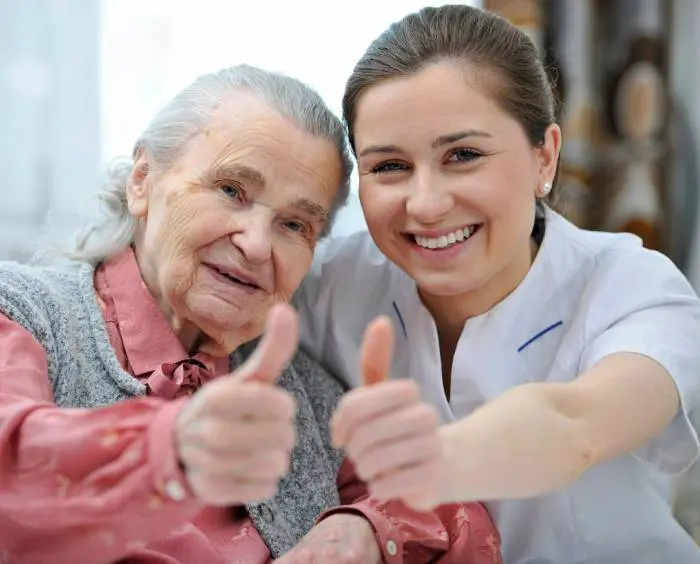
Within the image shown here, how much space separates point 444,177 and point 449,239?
83 mm

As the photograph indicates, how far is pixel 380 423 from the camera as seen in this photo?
76cm

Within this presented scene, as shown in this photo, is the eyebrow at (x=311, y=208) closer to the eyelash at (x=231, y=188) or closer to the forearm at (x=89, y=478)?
the eyelash at (x=231, y=188)

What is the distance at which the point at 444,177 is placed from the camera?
1.20 meters

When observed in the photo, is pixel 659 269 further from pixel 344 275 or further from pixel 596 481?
pixel 344 275

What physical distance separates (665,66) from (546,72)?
1068 mm

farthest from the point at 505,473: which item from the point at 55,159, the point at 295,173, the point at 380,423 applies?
the point at 55,159

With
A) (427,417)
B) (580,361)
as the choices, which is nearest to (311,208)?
(580,361)

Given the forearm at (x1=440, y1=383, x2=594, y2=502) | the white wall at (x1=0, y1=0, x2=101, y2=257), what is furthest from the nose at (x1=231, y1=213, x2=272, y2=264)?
the white wall at (x1=0, y1=0, x2=101, y2=257)

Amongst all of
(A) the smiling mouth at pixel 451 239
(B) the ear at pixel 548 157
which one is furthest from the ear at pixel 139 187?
(B) the ear at pixel 548 157

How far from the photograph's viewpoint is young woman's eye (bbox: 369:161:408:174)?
123 cm

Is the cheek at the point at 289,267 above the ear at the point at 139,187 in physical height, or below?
below

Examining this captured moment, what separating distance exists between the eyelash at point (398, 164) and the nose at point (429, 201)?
42 millimetres

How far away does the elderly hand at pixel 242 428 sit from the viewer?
712 millimetres

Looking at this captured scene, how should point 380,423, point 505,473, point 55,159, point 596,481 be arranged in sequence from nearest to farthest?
point 380,423 → point 505,473 → point 596,481 → point 55,159
